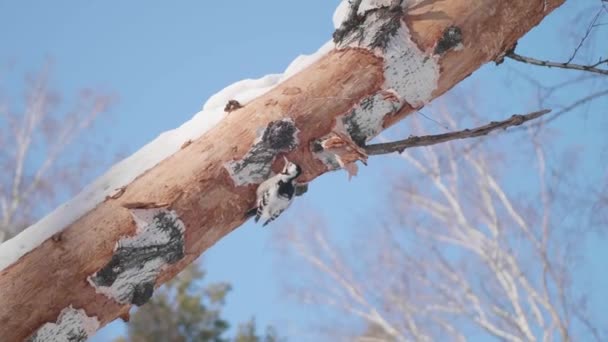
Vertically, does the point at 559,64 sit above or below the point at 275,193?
below

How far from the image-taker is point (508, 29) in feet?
4.53

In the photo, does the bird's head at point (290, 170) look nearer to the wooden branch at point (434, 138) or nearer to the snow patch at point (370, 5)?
the wooden branch at point (434, 138)

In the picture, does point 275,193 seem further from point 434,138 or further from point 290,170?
point 434,138

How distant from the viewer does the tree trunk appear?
1.15 metres

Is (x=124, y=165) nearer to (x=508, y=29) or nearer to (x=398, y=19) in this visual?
(x=398, y=19)

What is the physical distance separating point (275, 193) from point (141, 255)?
0.31m

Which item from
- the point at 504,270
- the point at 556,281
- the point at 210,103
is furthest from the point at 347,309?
the point at 210,103

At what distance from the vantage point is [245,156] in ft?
4.06

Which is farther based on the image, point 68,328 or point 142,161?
point 142,161

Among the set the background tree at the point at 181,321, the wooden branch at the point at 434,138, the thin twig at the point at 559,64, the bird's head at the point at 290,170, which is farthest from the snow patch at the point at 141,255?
the background tree at the point at 181,321

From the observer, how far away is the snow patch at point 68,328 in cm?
114

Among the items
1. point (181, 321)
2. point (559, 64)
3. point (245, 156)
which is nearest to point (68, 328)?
point (245, 156)

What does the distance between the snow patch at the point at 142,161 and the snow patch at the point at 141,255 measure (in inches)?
4.1

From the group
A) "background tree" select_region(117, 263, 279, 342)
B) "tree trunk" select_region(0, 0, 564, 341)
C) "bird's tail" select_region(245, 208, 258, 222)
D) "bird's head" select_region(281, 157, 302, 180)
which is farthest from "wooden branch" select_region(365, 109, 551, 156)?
"background tree" select_region(117, 263, 279, 342)
